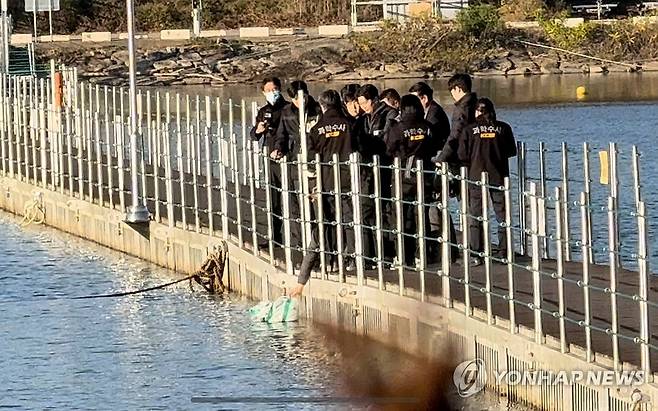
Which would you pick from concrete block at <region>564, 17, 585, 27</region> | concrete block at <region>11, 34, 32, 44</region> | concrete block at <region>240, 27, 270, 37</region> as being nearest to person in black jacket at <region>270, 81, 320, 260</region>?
concrete block at <region>11, 34, 32, 44</region>

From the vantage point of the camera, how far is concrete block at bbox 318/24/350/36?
287 ft

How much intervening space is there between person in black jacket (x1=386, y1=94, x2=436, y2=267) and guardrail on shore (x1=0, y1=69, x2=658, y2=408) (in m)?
0.04

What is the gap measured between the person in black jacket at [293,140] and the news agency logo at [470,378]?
4.36 m

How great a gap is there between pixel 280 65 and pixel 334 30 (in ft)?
17.7

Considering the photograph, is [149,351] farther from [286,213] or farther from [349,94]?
[349,94]

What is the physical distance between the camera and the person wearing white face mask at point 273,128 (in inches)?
799

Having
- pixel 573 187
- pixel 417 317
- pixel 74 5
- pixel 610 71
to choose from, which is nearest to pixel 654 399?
pixel 417 317

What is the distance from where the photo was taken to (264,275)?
19797mm

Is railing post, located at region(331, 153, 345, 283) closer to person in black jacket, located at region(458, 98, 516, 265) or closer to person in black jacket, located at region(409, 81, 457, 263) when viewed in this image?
person in black jacket, located at region(409, 81, 457, 263)

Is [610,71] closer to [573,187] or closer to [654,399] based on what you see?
[573,187]

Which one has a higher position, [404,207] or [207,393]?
[404,207]

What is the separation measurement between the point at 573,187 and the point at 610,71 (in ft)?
171

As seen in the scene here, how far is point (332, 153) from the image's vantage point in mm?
18188

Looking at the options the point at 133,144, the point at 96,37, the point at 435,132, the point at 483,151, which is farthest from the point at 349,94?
the point at 96,37
